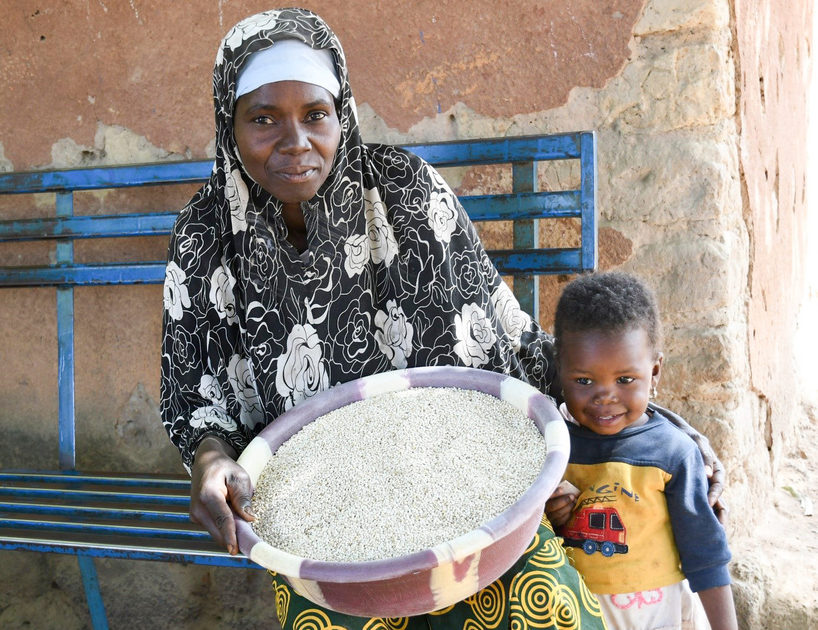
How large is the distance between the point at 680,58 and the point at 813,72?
2.17 meters

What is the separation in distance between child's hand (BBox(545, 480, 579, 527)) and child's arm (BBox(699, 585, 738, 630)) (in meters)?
0.30

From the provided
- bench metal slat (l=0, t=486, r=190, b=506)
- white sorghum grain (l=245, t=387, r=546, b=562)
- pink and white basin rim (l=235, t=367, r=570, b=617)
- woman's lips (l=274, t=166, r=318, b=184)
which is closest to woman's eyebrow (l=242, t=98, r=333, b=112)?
woman's lips (l=274, t=166, r=318, b=184)

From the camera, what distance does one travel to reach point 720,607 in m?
1.48

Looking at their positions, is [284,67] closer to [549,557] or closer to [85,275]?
[549,557]

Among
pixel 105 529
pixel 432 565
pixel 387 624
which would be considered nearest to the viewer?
pixel 432 565

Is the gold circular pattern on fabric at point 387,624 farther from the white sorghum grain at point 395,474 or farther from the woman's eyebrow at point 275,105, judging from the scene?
the woman's eyebrow at point 275,105

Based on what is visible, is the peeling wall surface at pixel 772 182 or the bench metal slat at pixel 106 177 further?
the bench metal slat at pixel 106 177

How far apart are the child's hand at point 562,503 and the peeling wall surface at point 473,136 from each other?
72 centimetres

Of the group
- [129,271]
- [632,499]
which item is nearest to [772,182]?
[632,499]

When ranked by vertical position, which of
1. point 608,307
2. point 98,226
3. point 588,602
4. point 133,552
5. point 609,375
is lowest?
point 133,552

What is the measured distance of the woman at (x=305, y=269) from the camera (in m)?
1.61

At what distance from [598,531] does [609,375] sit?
310 mm

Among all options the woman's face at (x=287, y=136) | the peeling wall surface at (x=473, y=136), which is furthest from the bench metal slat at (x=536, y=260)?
the woman's face at (x=287, y=136)

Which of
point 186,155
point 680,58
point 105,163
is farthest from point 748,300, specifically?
point 105,163
